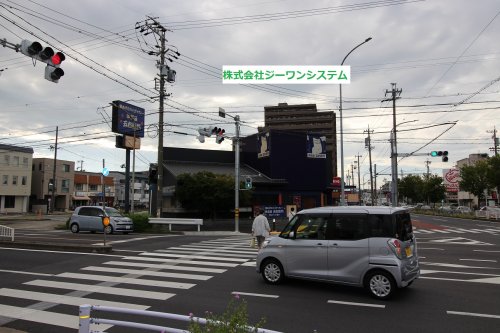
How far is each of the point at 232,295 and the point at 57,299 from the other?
3.59 meters

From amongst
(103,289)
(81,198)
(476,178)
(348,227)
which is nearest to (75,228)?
(103,289)

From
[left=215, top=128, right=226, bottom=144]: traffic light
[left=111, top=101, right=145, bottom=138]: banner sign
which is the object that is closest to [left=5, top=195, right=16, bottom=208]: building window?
[left=111, top=101, right=145, bottom=138]: banner sign

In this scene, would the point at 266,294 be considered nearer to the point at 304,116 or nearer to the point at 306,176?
Answer: the point at 306,176

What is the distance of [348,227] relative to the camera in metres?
8.57

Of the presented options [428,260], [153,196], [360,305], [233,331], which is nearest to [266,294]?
[360,305]

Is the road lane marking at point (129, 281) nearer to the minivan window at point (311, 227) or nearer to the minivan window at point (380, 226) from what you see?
the minivan window at point (311, 227)

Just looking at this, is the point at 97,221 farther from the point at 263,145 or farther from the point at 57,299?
the point at 263,145

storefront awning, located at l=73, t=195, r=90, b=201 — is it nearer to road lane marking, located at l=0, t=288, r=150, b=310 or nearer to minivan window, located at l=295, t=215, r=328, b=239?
road lane marking, located at l=0, t=288, r=150, b=310

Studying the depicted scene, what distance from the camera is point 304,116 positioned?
350ft

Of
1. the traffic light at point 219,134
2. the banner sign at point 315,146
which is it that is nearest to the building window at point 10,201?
the banner sign at point 315,146

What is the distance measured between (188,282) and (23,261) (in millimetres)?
6755

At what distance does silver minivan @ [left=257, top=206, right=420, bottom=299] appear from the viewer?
26.2 ft

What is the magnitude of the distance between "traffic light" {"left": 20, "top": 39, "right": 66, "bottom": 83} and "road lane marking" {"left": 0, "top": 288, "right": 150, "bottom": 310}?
5.51 m

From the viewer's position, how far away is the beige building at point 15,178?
5856 cm
